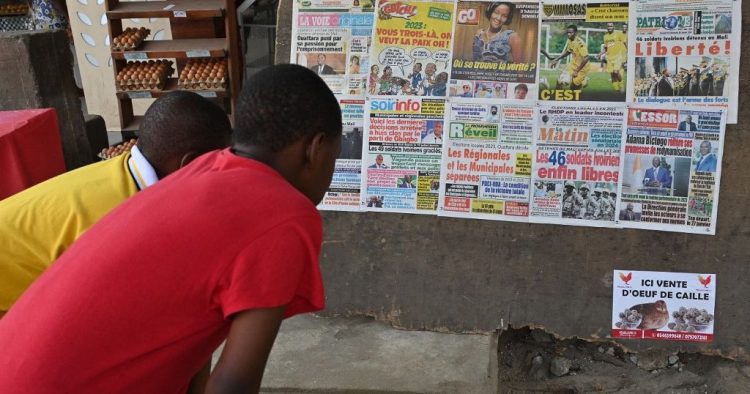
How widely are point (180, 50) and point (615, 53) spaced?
403cm

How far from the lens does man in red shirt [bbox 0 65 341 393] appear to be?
1264 mm

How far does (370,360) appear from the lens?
3326 mm

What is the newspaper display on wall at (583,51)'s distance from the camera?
3082 mm

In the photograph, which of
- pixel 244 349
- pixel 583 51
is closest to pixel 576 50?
pixel 583 51

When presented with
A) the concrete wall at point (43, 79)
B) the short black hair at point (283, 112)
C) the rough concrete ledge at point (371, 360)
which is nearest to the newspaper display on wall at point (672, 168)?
the rough concrete ledge at point (371, 360)

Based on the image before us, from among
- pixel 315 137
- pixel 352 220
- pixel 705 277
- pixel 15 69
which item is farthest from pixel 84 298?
pixel 15 69

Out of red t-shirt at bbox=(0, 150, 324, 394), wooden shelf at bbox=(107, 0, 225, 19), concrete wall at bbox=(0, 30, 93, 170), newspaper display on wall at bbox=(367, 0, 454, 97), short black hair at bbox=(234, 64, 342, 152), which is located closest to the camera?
red t-shirt at bbox=(0, 150, 324, 394)

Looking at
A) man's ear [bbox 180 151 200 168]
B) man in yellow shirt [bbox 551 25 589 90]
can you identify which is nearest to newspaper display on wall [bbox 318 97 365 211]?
man in yellow shirt [bbox 551 25 589 90]

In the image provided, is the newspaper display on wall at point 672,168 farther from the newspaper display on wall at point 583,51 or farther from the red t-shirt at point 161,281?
the red t-shirt at point 161,281

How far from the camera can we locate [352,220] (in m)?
3.42

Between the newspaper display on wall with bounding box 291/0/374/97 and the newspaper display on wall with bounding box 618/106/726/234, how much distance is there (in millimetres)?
1188

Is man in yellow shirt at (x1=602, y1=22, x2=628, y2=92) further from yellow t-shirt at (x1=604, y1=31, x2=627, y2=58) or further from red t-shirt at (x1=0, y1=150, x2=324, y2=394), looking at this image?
red t-shirt at (x1=0, y1=150, x2=324, y2=394)

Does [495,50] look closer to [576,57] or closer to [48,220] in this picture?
[576,57]

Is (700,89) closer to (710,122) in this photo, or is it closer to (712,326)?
(710,122)
